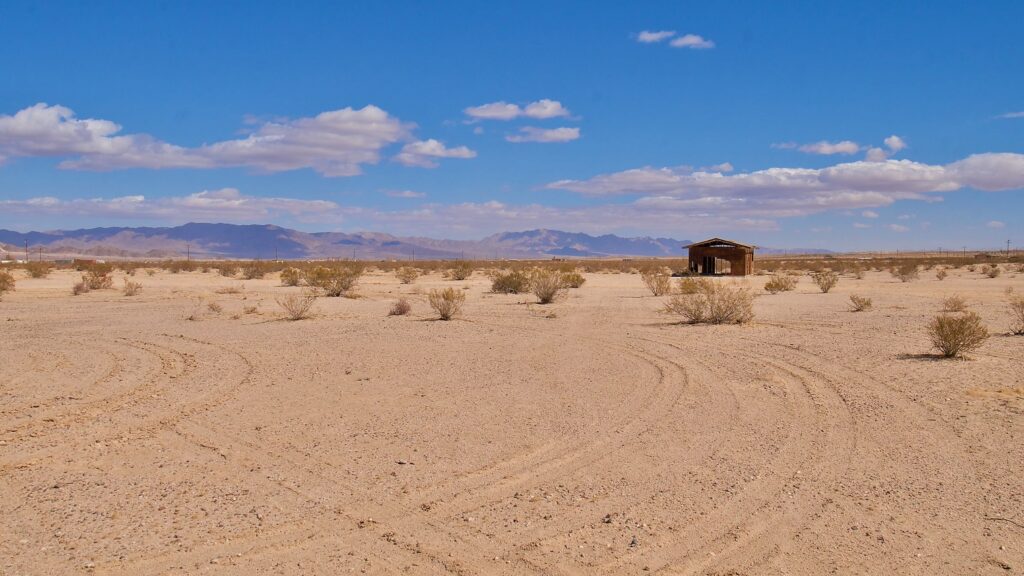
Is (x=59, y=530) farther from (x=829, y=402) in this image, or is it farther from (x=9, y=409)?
(x=829, y=402)

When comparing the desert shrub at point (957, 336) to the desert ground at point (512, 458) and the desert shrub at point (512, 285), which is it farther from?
the desert shrub at point (512, 285)

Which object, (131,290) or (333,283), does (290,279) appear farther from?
(333,283)

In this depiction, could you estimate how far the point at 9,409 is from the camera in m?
10.3

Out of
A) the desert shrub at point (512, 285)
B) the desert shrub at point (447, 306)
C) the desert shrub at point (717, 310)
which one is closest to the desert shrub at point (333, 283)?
the desert shrub at point (512, 285)

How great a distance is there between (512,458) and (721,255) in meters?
48.3

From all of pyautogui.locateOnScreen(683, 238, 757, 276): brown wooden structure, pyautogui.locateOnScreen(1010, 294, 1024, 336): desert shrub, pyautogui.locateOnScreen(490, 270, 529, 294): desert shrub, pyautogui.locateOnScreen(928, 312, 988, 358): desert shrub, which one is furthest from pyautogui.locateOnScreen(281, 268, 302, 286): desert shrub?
pyautogui.locateOnScreen(928, 312, 988, 358): desert shrub

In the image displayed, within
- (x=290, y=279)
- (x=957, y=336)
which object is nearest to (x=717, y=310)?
(x=957, y=336)

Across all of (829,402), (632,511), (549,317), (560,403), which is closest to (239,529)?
(632,511)

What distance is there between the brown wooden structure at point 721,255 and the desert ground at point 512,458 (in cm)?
3715

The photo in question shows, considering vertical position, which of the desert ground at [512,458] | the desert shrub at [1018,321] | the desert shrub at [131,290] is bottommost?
the desert ground at [512,458]

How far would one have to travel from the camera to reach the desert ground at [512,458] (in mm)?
5723

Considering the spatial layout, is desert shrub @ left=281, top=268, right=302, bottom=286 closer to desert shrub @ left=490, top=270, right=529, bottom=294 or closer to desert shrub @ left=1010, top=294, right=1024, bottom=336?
desert shrub @ left=490, top=270, right=529, bottom=294

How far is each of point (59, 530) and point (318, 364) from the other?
27.4 ft

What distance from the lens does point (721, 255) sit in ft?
178
